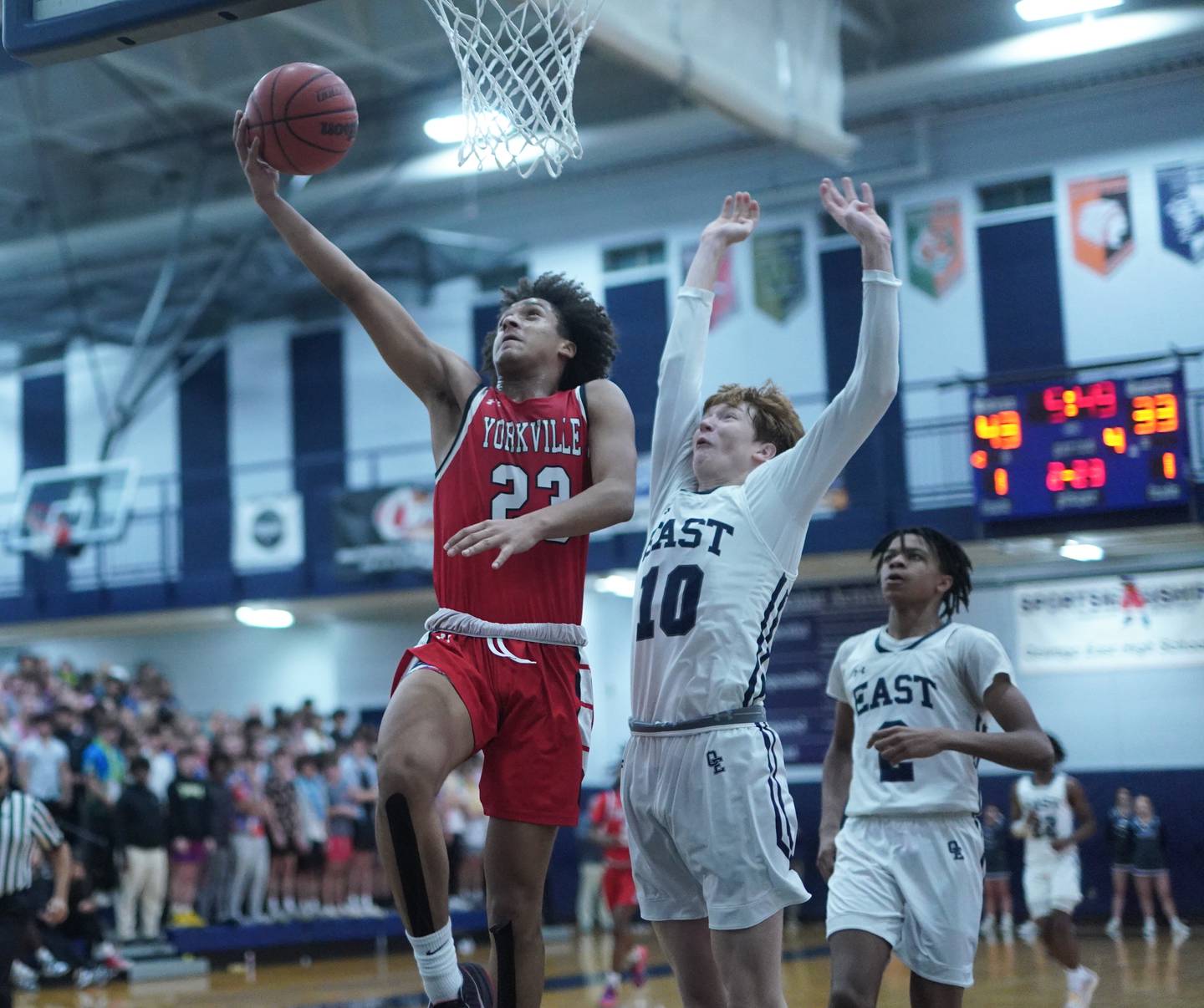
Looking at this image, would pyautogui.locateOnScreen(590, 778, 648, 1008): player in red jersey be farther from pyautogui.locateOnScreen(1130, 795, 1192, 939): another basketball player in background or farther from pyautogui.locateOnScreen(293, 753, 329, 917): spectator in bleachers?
pyautogui.locateOnScreen(1130, 795, 1192, 939): another basketball player in background

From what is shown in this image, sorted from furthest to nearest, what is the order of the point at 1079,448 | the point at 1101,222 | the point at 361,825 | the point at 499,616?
1. the point at 1101,222
2. the point at 361,825
3. the point at 1079,448
4. the point at 499,616

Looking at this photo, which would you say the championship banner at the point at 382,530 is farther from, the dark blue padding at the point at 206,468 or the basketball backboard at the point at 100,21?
the basketball backboard at the point at 100,21

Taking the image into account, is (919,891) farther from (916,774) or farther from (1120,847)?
(1120,847)

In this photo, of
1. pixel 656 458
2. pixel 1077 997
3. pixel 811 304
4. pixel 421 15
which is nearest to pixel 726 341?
pixel 811 304

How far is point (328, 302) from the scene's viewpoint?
20969mm

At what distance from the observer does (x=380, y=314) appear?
406cm

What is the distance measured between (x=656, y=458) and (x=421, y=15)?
39.7 feet

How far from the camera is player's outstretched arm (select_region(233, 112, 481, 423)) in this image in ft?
13.2

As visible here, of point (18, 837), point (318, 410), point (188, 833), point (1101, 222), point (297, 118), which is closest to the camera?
point (297, 118)

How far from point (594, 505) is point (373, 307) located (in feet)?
2.73

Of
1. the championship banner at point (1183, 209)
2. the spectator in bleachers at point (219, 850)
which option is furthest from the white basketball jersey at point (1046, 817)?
the spectator in bleachers at point (219, 850)

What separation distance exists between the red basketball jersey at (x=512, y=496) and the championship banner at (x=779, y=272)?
14.8 meters

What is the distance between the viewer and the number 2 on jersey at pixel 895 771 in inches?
198

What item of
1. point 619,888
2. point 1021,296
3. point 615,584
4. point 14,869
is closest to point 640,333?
point 615,584
